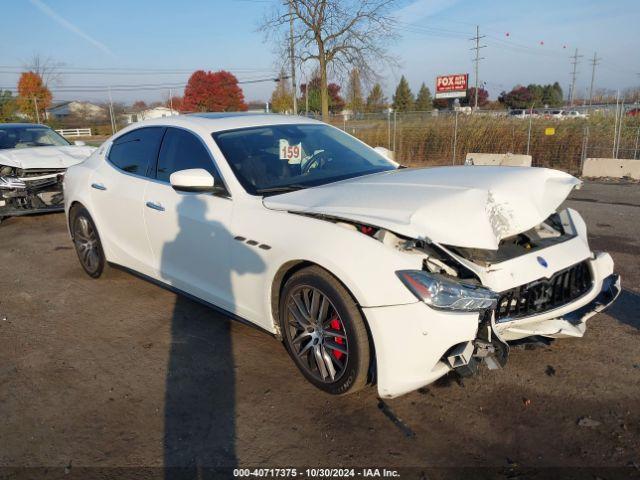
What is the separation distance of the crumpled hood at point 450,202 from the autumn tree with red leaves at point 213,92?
6069 centimetres

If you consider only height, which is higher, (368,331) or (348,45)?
(348,45)

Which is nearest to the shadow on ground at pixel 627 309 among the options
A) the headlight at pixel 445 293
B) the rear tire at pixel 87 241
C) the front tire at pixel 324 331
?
the headlight at pixel 445 293

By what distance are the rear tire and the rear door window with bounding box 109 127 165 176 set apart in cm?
73

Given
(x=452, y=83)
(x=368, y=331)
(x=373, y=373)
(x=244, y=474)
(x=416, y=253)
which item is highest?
(x=452, y=83)

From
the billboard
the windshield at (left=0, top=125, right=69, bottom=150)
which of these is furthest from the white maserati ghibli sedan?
the billboard

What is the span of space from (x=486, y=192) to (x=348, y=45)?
17.1 metres

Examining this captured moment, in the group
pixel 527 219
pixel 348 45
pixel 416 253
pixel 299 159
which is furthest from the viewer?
pixel 348 45

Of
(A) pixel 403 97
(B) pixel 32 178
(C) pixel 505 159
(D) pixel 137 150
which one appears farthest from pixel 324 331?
(A) pixel 403 97

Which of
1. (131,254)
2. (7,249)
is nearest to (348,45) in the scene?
(7,249)

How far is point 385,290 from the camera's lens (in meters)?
2.65

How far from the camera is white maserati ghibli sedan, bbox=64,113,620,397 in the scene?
2.67 metres

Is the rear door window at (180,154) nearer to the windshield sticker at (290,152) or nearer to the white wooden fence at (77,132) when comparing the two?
the windshield sticker at (290,152)

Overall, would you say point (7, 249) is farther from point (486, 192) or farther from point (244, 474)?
point (486, 192)

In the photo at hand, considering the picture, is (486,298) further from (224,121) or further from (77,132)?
(77,132)
